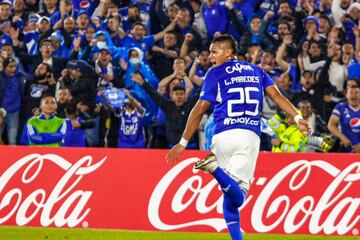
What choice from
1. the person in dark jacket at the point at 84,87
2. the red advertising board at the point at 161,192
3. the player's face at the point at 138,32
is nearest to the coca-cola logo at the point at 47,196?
the red advertising board at the point at 161,192

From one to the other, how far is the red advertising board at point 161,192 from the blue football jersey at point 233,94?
3.62 meters

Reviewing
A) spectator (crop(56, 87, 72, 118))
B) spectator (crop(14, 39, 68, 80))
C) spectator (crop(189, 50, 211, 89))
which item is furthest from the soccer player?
spectator (crop(14, 39, 68, 80))

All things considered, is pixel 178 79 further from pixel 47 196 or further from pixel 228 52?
pixel 228 52

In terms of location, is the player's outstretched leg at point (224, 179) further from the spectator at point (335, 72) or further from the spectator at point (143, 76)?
the spectator at point (335, 72)

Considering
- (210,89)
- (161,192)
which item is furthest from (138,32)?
(210,89)

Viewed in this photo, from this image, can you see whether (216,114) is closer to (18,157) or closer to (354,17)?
(18,157)

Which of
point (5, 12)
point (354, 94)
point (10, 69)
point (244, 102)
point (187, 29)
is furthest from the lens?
point (5, 12)

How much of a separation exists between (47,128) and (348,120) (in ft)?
16.3

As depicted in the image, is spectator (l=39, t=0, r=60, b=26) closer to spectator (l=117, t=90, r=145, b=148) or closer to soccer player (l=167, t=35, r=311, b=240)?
spectator (l=117, t=90, r=145, b=148)

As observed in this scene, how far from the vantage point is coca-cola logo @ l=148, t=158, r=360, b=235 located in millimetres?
13312

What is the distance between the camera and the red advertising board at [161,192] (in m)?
13.4

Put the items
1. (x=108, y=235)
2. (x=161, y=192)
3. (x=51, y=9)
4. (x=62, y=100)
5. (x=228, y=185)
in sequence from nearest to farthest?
(x=228, y=185) → (x=108, y=235) → (x=161, y=192) → (x=62, y=100) → (x=51, y=9)

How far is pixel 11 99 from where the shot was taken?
18.1 metres

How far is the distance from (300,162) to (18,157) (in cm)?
402
